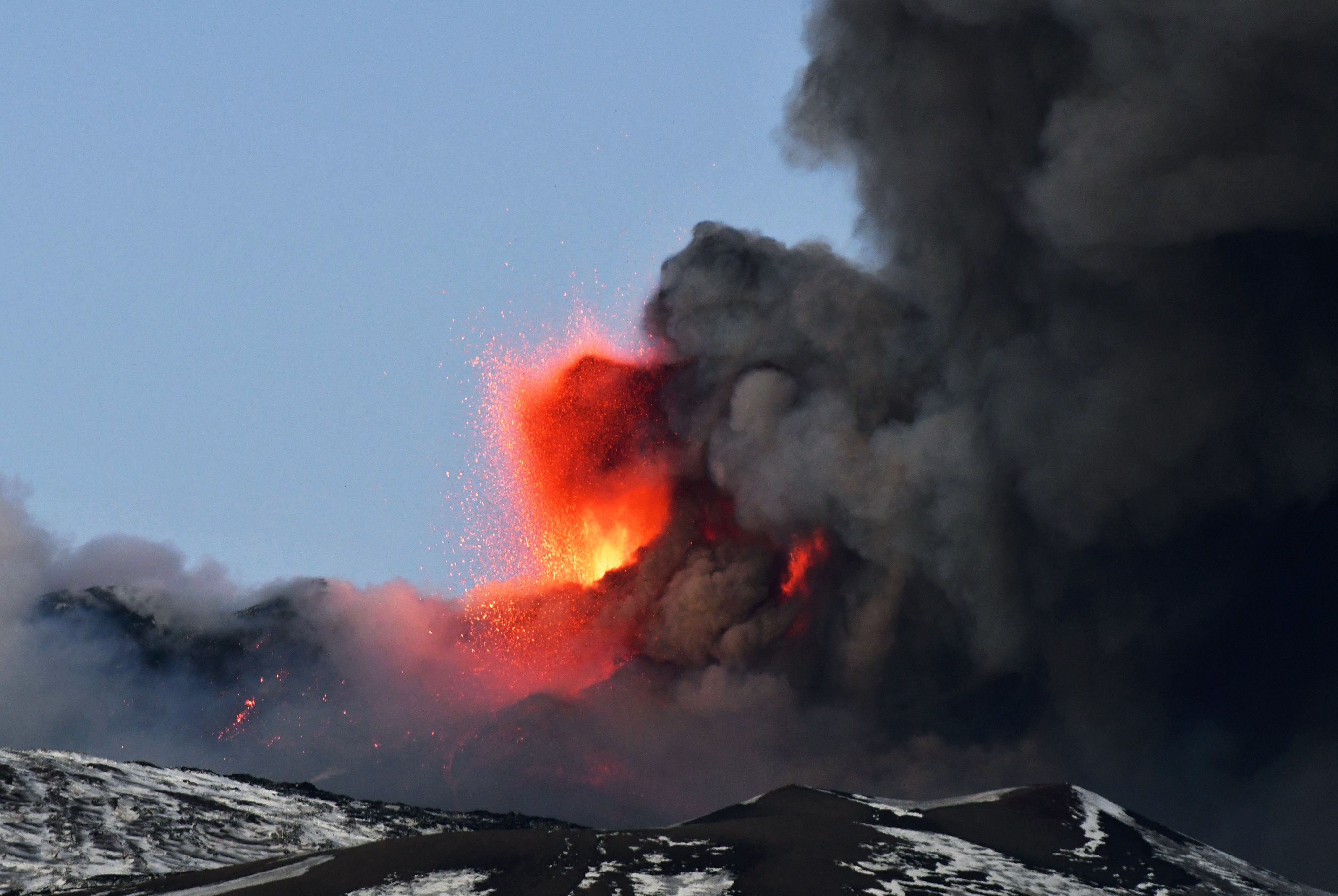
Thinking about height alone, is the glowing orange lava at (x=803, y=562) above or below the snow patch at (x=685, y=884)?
above

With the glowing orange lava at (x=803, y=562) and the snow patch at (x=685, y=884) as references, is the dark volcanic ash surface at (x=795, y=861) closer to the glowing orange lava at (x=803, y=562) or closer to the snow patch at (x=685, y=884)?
the snow patch at (x=685, y=884)

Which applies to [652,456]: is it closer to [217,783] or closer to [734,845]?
[217,783]

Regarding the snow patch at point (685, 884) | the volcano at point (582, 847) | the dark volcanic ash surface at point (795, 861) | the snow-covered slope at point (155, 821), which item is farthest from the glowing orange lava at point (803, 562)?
the snow patch at point (685, 884)

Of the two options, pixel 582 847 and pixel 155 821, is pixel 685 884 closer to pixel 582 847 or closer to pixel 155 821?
pixel 582 847

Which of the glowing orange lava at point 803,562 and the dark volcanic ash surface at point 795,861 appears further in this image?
the glowing orange lava at point 803,562

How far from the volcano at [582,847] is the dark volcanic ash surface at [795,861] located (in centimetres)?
16

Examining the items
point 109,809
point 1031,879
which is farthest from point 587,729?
point 1031,879

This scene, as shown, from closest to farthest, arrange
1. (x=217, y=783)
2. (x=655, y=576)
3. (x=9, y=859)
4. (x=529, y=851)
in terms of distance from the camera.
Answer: (x=529, y=851) < (x=9, y=859) < (x=217, y=783) < (x=655, y=576)

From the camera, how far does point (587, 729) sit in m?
157

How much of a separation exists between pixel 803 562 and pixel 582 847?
67.4 metres

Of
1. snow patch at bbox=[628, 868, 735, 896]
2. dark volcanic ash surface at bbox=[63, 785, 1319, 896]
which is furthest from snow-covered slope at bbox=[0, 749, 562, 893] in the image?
snow patch at bbox=[628, 868, 735, 896]

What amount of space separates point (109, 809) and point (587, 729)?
2154 inches

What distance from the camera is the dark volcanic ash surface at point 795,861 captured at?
74250mm

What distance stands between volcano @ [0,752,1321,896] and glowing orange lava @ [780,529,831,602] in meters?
32.5
